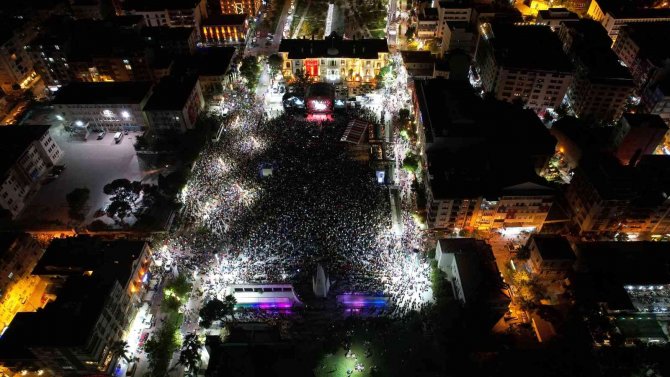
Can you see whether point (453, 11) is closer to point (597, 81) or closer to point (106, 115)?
point (597, 81)

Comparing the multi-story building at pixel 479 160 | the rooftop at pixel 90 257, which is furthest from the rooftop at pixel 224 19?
the rooftop at pixel 90 257

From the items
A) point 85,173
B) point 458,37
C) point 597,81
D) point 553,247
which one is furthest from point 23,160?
point 597,81

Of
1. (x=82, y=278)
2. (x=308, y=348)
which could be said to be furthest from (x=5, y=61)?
A: (x=308, y=348)

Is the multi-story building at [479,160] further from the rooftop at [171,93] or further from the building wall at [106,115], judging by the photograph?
the building wall at [106,115]

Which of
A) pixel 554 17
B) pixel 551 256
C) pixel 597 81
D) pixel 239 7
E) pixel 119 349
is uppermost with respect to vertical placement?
pixel 239 7

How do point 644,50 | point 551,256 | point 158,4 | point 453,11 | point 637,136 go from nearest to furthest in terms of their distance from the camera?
point 551,256, point 637,136, point 644,50, point 453,11, point 158,4

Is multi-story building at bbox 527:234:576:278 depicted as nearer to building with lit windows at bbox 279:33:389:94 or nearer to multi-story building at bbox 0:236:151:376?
building with lit windows at bbox 279:33:389:94

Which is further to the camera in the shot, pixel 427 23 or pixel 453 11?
pixel 427 23
